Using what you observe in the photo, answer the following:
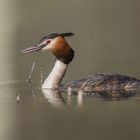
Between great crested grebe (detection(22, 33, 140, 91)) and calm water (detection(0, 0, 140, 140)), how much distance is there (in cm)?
32

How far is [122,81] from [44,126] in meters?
2.65

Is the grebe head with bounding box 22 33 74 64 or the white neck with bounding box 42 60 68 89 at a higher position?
the grebe head with bounding box 22 33 74 64

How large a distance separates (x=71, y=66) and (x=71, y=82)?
10.8ft

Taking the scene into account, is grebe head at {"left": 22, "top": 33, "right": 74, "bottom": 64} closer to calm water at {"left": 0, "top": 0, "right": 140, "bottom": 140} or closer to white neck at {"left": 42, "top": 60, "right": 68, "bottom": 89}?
white neck at {"left": 42, "top": 60, "right": 68, "bottom": 89}

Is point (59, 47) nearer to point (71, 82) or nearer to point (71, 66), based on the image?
point (71, 82)

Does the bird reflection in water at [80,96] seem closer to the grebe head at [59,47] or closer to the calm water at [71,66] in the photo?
the calm water at [71,66]

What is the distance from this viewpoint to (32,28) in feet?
87.6

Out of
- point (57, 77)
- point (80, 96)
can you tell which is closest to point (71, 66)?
point (57, 77)

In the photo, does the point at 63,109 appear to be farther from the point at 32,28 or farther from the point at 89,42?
the point at 32,28

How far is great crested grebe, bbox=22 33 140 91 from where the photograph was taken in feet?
46.4

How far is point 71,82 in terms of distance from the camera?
1455 centimetres

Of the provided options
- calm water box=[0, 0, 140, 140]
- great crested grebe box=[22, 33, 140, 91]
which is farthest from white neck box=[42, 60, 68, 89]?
calm water box=[0, 0, 140, 140]

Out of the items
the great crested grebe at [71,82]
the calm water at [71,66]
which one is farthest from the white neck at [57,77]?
the calm water at [71,66]

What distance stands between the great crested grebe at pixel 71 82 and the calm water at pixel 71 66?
1.03ft
